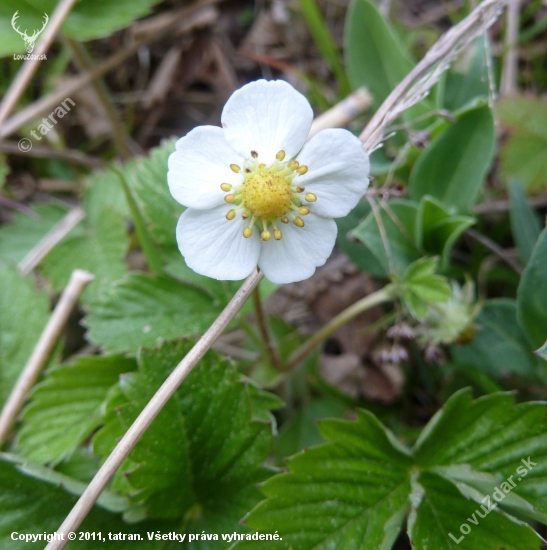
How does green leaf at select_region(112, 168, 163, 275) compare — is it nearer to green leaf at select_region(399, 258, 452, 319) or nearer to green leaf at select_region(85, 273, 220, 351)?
green leaf at select_region(85, 273, 220, 351)

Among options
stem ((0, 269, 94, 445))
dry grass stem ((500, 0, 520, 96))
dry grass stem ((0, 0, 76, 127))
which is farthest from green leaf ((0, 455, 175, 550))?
dry grass stem ((500, 0, 520, 96))

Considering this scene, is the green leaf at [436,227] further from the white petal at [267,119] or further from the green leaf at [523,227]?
the white petal at [267,119]

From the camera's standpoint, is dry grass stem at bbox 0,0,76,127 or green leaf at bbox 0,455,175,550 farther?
dry grass stem at bbox 0,0,76,127


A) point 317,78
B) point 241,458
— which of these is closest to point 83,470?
point 241,458

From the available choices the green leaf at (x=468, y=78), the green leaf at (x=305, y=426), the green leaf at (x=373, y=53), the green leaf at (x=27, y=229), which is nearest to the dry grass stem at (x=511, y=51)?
the green leaf at (x=468, y=78)

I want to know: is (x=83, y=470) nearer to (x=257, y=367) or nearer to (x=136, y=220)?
(x=257, y=367)

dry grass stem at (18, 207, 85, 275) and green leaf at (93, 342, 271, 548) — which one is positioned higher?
dry grass stem at (18, 207, 85, 275)

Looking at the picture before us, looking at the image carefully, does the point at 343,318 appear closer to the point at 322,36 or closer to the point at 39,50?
the point at 322,36

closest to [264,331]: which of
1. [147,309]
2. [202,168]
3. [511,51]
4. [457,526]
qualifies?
[147,309]
